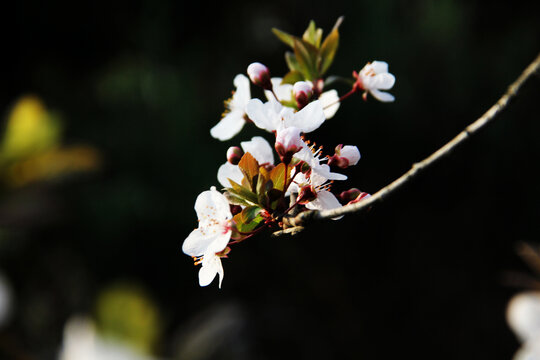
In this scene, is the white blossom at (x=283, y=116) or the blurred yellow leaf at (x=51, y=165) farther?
the blurred yellow leaf at (x=51, y=165)

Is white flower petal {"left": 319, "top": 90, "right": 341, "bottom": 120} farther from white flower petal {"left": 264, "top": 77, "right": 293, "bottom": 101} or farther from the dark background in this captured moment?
the dark background

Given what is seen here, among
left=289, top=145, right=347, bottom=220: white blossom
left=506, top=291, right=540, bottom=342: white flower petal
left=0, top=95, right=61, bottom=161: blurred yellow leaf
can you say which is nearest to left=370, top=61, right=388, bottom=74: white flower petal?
left=289, top=145, right=347, bottom=220: white blossom

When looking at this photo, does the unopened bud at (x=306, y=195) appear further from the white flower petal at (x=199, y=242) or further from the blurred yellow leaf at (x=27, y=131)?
the blurred yellow leaf at (x=27, y=131)

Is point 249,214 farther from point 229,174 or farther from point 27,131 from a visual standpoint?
point 27,131

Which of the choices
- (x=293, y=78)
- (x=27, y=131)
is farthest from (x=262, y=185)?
(x=27, y=131)

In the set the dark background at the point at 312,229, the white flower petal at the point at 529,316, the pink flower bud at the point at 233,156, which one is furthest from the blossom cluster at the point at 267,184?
the dark background at the point at 312,229

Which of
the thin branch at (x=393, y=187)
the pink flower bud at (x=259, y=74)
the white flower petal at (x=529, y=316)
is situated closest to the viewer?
the thin branch at (x=393, y=187)

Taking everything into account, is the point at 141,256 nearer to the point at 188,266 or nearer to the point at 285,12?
the point at 188,266
